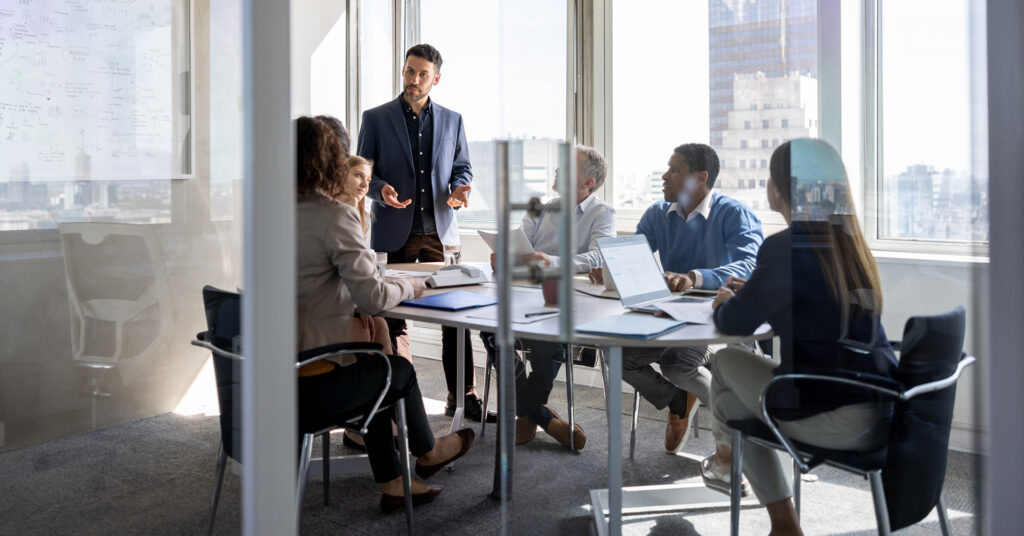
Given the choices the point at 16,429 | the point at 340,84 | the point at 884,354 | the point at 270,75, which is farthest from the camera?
the point at 340,84

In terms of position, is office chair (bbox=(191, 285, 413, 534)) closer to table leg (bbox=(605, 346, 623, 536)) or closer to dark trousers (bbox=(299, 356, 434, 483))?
dark trousers (bbox=(299, 356, 434, 483))

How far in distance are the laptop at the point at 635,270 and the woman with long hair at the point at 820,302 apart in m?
0.52

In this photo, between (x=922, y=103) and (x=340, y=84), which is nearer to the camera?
(x=922, y=103)

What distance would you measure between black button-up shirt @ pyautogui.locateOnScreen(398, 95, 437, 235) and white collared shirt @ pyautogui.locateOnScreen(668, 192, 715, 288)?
163 cm

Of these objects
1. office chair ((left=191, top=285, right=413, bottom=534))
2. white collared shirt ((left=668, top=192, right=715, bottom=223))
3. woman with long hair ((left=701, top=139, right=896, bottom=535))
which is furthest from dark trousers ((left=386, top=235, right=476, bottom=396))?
woman with long hair ((left=701, top=139, right=896, bottom=535))

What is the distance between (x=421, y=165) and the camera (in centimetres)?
384

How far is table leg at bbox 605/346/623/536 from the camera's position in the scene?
2125 millimetres

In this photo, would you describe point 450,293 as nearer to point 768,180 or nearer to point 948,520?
point 768,180

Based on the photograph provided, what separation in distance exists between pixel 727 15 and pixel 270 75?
1.23 metres

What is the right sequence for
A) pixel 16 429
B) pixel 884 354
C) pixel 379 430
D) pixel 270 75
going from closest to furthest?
pixel 270 75
pixel 884 354
pixel 16 429
pixel 379 430

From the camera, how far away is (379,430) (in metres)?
2.67

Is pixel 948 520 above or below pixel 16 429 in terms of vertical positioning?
below

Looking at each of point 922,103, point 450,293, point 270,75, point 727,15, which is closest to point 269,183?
point 270,75

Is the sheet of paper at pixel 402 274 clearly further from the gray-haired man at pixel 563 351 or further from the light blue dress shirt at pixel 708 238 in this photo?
the light blue dress shirt at pixel 708 238
